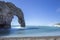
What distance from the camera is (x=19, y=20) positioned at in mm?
50562

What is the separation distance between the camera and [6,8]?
38.6m

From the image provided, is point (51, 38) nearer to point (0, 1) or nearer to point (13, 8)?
point (0, 1)

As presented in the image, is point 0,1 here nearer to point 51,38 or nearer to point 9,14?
point 9,14

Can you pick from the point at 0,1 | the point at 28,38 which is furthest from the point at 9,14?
the point at 28,38

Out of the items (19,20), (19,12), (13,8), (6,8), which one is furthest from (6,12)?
(19,20)

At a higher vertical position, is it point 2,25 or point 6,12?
point 6,12

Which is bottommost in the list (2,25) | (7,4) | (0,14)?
(2,25)

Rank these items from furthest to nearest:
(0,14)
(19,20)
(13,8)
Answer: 1. (19,20)
2. (13,8)
3. (0,14)

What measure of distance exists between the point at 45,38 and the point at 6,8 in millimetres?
35199

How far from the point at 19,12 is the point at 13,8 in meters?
4.17

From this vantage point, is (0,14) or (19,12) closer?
(0,14)

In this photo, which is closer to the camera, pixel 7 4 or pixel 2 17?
pixel 2 17

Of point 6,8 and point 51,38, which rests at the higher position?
point 6,8

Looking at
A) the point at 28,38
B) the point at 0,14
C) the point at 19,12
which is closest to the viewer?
the point at 28,38
